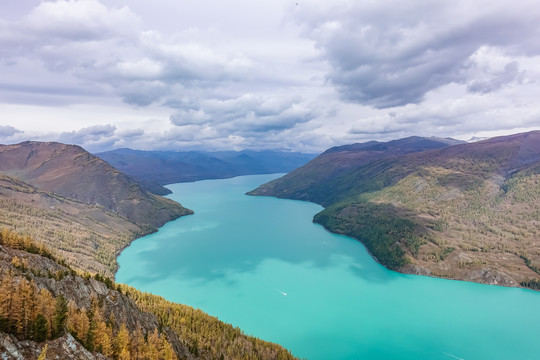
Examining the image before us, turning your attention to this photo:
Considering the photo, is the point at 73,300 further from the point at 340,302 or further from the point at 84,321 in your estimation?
the point at 340,302

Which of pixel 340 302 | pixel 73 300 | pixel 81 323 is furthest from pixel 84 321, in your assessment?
pixel 340 302

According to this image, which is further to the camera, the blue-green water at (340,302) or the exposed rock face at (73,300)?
the blue-green water at (340,302)

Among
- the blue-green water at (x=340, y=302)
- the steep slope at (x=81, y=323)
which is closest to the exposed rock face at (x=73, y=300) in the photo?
the steep slope at (x=81, y=323)

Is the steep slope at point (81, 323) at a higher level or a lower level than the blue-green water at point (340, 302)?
higher

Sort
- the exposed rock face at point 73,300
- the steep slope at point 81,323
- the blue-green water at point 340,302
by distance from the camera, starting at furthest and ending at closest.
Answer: the blue-green water at point 340,302 → the exposed rock face at point 73,300 → the steep slope at point 81,323

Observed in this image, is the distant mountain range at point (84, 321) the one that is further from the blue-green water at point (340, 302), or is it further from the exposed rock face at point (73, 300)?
the blue-green water at point (340, 302)
